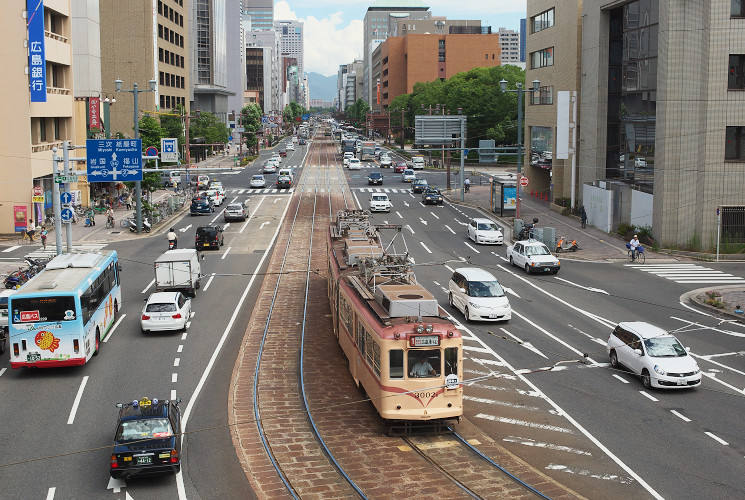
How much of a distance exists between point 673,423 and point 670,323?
12.2 metres

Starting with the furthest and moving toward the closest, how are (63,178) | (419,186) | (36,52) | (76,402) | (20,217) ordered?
(419,186) → (36,52) → (20,217) → (63,178) → (76,402)

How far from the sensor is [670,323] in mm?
32906

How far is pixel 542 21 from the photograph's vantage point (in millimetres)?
75375

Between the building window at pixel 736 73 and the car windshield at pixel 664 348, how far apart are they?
1107 inches

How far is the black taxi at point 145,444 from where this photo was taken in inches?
687

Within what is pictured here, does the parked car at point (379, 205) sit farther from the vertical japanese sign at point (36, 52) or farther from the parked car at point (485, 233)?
the vertical japanese sign at point (36, 52)

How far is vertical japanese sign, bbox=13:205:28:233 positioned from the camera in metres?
56.2

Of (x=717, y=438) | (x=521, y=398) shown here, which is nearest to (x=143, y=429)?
(x=521, y=398)

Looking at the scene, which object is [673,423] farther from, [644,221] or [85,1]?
[85,1]

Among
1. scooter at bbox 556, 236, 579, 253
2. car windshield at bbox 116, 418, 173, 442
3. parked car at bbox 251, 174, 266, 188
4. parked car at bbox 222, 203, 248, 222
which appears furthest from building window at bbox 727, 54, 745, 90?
parked car at bbox 251, 174, 266, 188

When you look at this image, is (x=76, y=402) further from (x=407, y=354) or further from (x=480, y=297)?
(x=480, y=297)

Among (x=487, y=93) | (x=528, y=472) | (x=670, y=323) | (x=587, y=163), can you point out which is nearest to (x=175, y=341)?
(x=528, y=472)

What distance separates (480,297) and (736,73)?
25.9m

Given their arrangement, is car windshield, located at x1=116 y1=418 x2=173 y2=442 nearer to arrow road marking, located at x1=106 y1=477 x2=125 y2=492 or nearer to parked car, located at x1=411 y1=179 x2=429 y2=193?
arrow road marking, located at x1=106 y1=477 x2=125 y2=492
